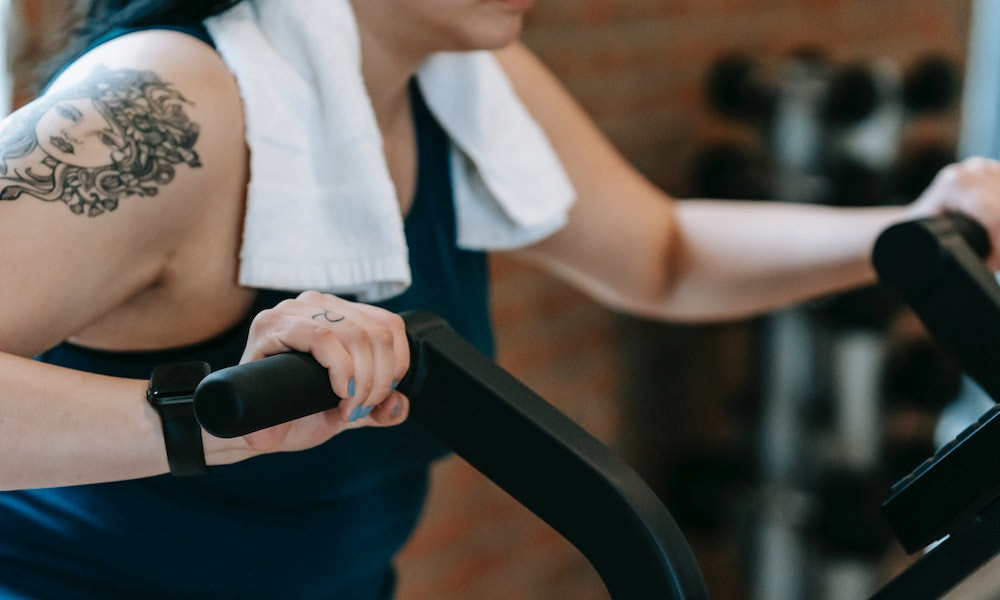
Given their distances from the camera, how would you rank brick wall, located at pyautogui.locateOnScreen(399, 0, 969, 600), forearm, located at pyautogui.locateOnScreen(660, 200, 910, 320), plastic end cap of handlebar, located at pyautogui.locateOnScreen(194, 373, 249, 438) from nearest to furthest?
plastic end cap of handlebar, located at pyautogui.locateOnScreen(194, 373, 249, 438)
forearm, located at pyautogui.locateOnScreen(660, 200, 910, 320)
brick wall, located at pyautogui.locateOnScreen(399, 0, 969, 600)

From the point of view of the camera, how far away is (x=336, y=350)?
0.65 meters

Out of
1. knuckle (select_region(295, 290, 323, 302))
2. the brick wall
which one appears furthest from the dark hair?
the brick wall

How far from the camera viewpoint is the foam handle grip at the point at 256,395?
0.59 m

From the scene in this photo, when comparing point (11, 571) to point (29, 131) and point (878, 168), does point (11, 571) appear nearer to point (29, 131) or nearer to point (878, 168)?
point (29, 131)

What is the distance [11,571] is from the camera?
36.1 inches

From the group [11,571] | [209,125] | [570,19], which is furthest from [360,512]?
[570,19]

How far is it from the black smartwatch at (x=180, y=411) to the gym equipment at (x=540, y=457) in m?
0.08

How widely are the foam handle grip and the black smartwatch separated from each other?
0.23ft

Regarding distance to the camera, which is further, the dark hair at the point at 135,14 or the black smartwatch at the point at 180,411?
the dark hair at the point at 135,14

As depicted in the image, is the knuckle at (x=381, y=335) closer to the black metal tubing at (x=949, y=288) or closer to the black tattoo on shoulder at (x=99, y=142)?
the black tattoo on shoulder at (x=99, y=142)

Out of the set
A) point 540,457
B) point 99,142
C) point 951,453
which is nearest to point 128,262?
point 99,142

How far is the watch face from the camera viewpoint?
0.67 metres

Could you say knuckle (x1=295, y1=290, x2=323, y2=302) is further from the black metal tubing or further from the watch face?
the black metal tubing

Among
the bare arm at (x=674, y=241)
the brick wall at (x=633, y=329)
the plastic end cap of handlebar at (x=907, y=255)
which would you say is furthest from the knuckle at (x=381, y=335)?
the brick wall at (x=633, y=329)
